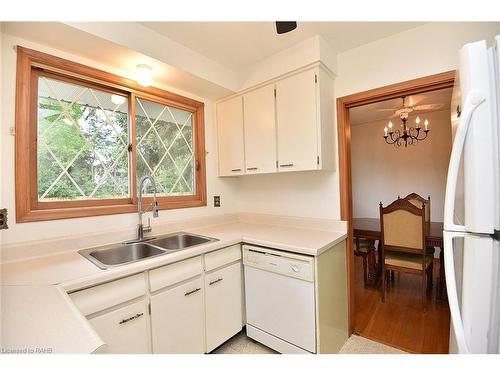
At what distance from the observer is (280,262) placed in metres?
1.52

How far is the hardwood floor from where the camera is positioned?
170 centimetres

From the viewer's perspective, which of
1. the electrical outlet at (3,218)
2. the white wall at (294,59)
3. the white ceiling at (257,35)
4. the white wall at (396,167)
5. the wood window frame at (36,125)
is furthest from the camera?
the white wall at (396,167)

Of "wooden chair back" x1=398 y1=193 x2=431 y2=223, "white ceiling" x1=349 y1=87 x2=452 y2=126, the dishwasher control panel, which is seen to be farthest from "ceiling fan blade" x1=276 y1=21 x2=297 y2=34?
"wooden chair back" x1=398 y1=193 x2=431 y2=223

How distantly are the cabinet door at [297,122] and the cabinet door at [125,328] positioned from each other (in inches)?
53.4

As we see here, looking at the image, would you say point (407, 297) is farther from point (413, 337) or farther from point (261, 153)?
point (261, 153)

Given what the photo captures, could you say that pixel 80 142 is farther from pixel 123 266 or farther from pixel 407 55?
pixel 407 55

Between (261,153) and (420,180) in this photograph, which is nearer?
(261,153)

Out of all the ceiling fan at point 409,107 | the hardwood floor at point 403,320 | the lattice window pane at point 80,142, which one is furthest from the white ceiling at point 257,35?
the hardwood floor at point 403,320

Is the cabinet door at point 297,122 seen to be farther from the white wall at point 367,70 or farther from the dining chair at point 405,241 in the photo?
the dining chair at point 405,241

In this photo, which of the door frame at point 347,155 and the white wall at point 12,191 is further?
the door frame at point 347,155

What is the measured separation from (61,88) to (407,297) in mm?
3536

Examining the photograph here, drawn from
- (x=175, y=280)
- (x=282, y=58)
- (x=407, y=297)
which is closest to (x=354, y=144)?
(x=407, y=297)

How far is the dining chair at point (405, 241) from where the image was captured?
218 centimetres
